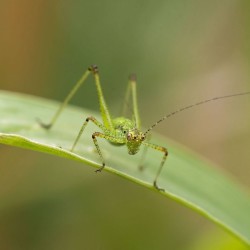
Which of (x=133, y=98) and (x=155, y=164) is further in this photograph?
(x=133, y=98)

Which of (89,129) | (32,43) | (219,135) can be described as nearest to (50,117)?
(89,129)

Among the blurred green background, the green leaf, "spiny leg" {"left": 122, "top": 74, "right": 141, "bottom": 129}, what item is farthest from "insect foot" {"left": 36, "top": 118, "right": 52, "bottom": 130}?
the blurred green background

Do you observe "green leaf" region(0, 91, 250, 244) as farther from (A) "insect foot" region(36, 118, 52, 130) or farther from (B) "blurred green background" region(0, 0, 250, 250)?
(B) "blurred green background" region(0, 0, 250, 250)

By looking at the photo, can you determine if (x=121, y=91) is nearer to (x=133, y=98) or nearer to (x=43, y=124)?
(x=133, y=98)

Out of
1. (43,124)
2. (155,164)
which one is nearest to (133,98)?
(155,164)

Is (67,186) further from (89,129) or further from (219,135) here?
(219,135)
